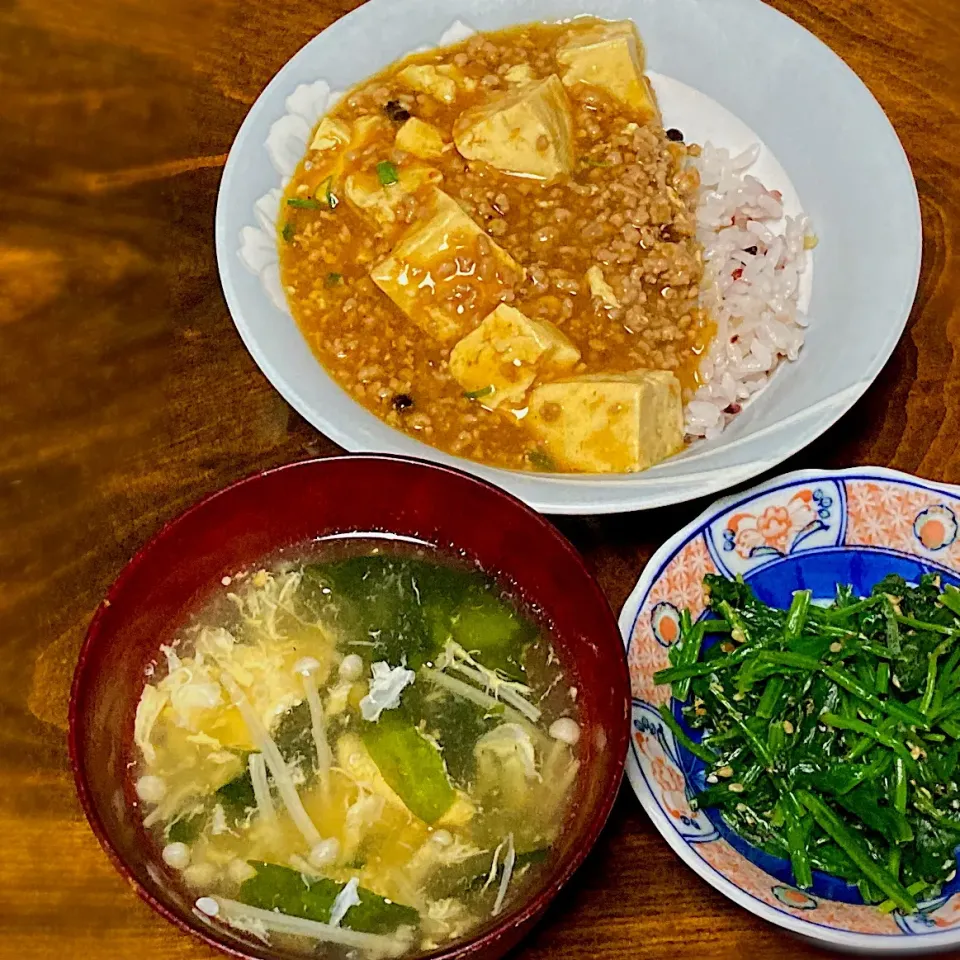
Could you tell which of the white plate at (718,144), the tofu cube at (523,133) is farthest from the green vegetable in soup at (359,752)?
the tofu cube at (523,133)

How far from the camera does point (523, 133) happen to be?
2.86 metres

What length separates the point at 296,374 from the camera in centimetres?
242

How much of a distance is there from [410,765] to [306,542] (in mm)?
493

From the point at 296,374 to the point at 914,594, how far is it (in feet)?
4.65

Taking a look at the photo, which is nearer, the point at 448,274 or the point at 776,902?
the point at 776,902

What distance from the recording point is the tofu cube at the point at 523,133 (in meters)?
2.84

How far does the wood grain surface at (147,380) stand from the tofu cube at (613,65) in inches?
22.1

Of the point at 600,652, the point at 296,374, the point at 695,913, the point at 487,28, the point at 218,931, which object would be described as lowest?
the point at 695,913

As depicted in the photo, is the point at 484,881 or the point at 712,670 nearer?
the point at 484,881

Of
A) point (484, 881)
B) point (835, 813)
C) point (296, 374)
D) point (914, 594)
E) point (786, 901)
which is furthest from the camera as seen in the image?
point (296, 374)

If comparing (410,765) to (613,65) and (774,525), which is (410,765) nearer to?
(774,525)

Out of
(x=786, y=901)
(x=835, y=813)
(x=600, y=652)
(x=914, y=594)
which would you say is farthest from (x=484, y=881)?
(x=914, y=594)

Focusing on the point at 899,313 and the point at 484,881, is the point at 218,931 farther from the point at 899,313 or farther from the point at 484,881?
the point at 899,313

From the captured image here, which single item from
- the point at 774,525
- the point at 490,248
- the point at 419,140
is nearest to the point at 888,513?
the point at 774,525
